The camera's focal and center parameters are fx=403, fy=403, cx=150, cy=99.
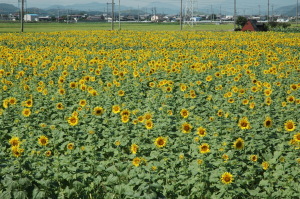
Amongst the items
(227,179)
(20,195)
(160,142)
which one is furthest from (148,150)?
(20,195)

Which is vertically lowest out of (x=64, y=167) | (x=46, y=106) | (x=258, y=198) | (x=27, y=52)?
(x=258, y=198)

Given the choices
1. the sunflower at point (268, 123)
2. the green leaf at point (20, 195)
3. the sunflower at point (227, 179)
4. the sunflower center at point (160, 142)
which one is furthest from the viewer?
the sunflower at point (268, 123)

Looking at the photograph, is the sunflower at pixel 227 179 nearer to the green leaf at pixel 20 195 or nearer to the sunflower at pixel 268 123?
the sunflower at pixel 268 123

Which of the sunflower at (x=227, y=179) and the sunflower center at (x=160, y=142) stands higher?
the sunflower center at (x=160, y=142)

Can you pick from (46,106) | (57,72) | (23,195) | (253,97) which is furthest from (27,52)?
(23,195)

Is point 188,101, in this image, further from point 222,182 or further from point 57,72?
point 57,72

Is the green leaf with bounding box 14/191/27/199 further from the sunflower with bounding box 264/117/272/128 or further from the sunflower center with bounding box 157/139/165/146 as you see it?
the sunflower with bounding box 264/117/272/128

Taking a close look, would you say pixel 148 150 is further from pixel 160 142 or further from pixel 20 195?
pixel 20 195

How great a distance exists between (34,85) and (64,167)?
168 inches

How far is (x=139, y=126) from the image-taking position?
17.1 feet

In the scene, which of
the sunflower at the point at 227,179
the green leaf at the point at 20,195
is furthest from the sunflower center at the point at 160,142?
the green leaf at the point at 20,195

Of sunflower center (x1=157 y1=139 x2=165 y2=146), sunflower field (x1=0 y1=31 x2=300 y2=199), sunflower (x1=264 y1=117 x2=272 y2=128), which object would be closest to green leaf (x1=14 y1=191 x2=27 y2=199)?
sunflower field (x1=0 y1=31 x2=300 y2=199)

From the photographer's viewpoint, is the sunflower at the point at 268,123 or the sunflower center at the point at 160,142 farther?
the sunflower at the point at 268,123

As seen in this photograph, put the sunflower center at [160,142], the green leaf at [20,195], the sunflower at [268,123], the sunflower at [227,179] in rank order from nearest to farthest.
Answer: the green leaf at [20,195]
the sunflower at [227,179]
the sunflower center at [160,142]
the sunflower at [268,123]
